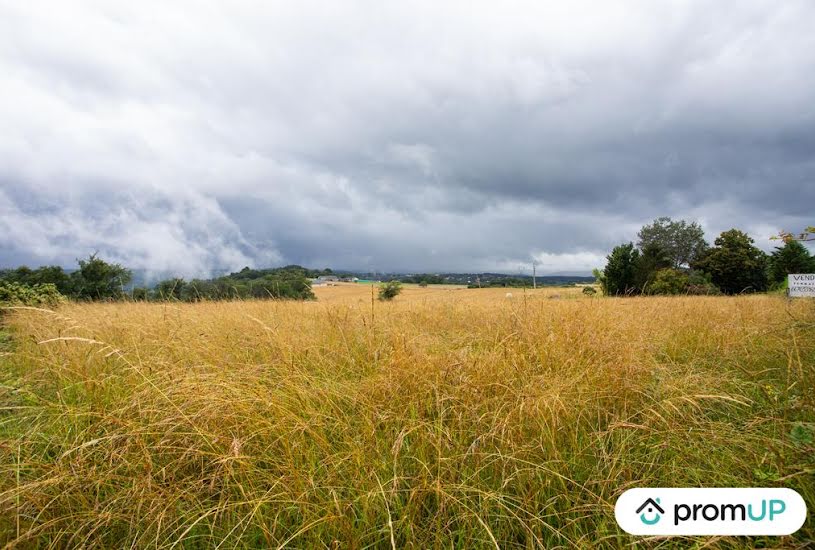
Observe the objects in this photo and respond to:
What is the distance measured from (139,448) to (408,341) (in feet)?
7.62

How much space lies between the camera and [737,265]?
137 feet

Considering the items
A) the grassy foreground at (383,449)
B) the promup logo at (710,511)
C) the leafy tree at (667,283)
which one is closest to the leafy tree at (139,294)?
the grassy foreground at (383,449)

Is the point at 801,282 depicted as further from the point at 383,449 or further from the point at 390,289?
the point at 390,289

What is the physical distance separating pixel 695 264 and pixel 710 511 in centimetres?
5662

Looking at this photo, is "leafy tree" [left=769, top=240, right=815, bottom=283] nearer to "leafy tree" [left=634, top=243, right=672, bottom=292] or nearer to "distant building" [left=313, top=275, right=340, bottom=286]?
"leafy tree" [left=634, top=243, right=672, bottom=292]

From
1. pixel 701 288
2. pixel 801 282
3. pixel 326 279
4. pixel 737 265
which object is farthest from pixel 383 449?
pixel 737 265

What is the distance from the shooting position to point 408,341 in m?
3.73

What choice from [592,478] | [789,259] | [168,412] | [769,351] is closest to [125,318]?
[168,412]

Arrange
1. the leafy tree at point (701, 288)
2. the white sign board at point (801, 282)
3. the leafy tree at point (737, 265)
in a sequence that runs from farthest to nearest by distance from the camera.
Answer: the leafy tree at point (737, 265) < the white sign board at point (801, 282) < the leafy tree at point (701, 288)

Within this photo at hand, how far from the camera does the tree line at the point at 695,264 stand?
102 ft

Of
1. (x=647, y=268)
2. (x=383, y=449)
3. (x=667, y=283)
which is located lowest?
(x=383, y=449)

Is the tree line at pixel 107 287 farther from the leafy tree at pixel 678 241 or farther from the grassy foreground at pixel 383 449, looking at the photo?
the leafy tree at pixel 678 241

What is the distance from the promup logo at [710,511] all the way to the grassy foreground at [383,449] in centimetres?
6

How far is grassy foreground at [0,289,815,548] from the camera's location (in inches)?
60.4
